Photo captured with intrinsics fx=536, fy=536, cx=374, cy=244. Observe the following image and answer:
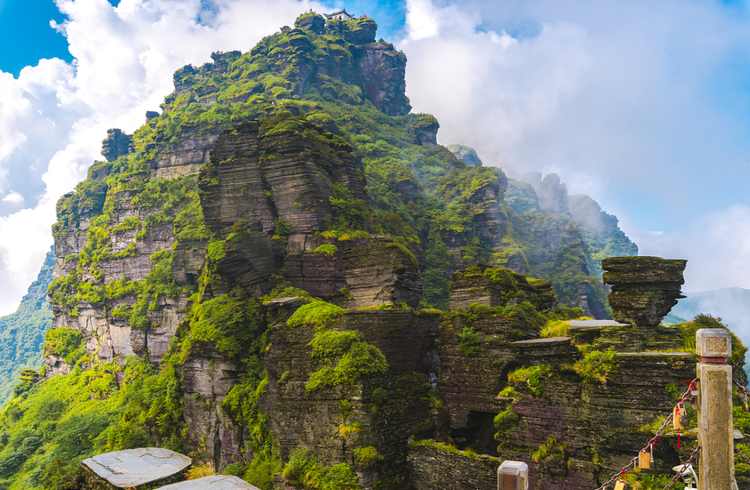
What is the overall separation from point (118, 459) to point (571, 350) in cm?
2265

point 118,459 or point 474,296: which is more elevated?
point 474,296

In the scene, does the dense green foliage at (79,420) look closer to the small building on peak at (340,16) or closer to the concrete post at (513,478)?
the concrete post at (513,478)

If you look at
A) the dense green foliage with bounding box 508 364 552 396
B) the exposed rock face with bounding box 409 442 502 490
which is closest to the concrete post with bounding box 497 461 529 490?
the dense green foliage with bounding box 508 364 552 396

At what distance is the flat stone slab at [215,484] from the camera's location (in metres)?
20.5

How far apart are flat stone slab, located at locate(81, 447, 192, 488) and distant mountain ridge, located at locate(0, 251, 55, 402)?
12957cm

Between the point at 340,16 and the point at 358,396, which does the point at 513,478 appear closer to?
the point at 358,396

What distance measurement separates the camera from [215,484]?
2091 cm

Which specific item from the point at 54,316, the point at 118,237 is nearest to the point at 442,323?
the point at 118,237

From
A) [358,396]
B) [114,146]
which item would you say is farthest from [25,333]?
[358,396]

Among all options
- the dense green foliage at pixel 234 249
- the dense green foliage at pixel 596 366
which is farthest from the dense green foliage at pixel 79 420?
the dense green foliage at pixel 596 366

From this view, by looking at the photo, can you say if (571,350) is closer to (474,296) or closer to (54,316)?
(474,296)

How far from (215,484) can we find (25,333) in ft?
558

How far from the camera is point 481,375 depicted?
18.9 m

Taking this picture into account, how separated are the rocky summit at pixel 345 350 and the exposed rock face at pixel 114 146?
3328 centimetres
